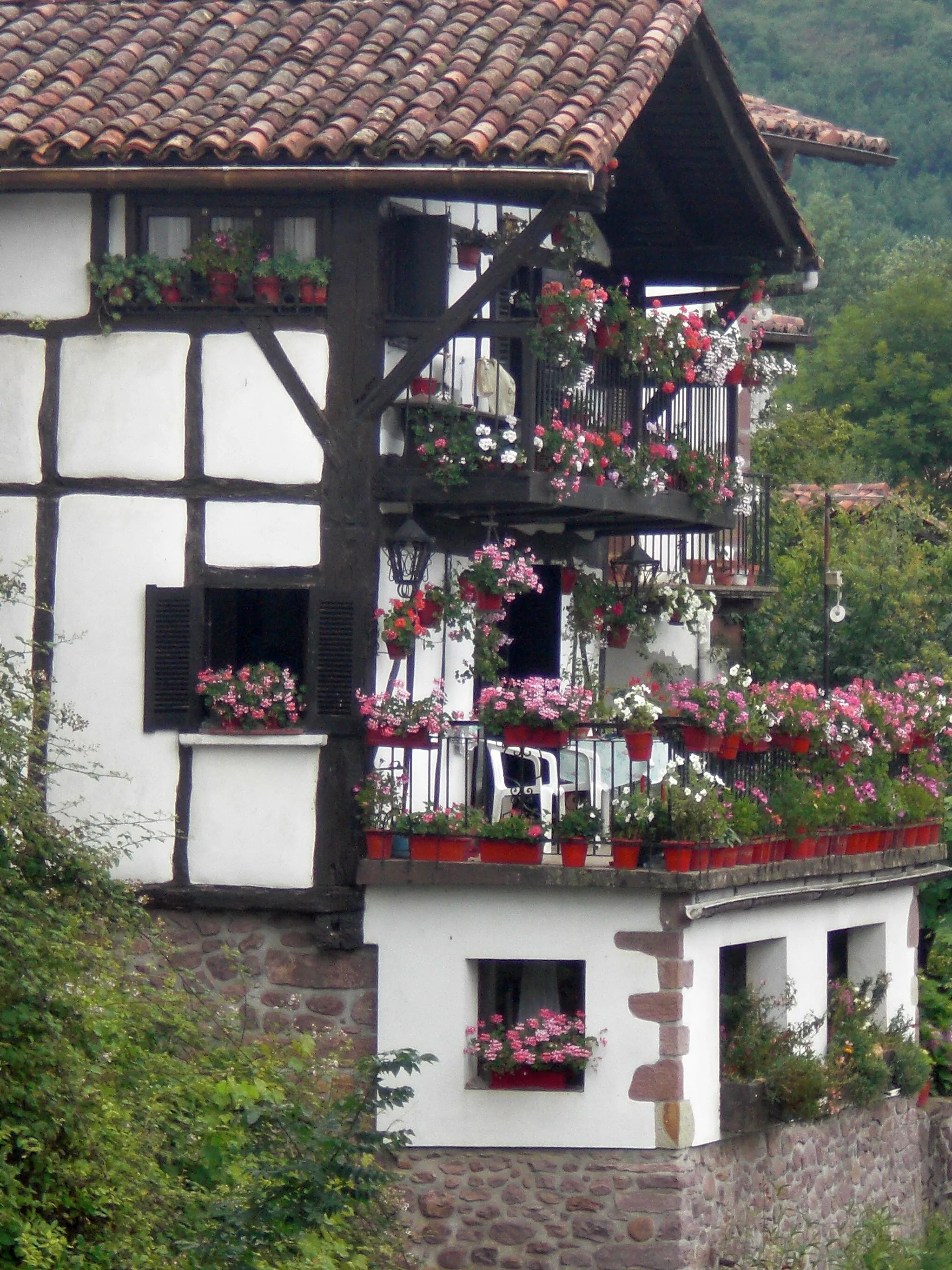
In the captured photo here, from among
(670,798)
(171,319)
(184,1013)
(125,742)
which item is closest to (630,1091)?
(670,798)

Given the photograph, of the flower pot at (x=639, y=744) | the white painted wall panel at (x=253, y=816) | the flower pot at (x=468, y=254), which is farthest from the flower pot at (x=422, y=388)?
the flower pot at (x=639, y=744)

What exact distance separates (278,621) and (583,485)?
2.10 metres

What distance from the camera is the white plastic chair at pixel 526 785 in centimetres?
1266

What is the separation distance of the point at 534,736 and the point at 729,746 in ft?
3.93

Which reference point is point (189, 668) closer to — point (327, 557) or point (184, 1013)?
point (327, 557)

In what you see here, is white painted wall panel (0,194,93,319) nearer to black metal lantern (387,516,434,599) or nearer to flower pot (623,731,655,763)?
black metal lantern (387,516,434,599)

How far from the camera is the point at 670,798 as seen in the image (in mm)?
11953

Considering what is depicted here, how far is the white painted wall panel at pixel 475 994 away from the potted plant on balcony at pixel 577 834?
0.19m

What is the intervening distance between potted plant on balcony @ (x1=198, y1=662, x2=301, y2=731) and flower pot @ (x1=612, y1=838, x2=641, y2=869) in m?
1.92

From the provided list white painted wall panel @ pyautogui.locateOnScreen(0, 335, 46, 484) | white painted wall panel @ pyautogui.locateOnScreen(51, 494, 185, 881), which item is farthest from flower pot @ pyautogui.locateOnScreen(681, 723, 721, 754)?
white painted wall panel @ pyautogui.locateOnScreen(0, 335, 46, 484)

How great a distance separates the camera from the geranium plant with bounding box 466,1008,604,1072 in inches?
468

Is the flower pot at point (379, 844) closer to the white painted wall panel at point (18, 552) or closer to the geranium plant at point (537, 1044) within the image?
the geranium plant at point (537, 1044)

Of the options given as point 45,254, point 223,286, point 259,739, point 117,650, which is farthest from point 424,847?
point 45,254

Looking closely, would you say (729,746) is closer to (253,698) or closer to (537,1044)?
(537,1044)
